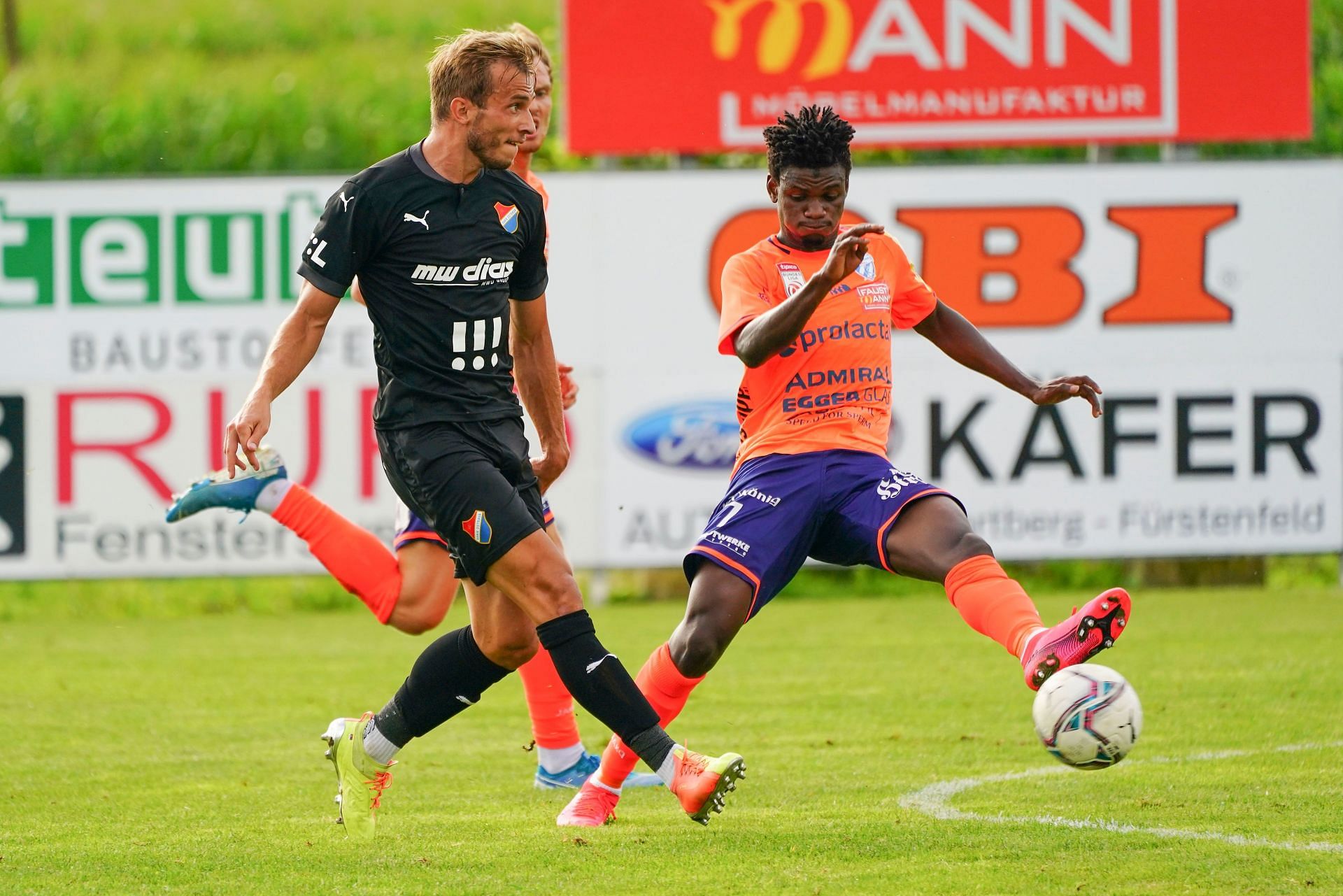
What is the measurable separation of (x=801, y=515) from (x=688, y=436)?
687 centimetres

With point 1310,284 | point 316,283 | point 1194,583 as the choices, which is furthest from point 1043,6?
point 316,283

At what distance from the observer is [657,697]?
549 centimetres

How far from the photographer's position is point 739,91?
40.6 feet

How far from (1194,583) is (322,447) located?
622 centimetres

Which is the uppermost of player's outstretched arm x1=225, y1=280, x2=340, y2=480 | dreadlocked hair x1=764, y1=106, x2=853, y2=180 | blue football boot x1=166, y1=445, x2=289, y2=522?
dreadlocked hair x1=764, y1=106, x2=853, y2=180

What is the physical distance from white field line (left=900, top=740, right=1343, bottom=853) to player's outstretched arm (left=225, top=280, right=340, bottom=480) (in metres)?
2.27

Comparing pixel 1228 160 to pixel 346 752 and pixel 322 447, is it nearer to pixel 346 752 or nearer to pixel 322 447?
pixel 322 447

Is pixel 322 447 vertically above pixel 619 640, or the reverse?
pixel 322 447

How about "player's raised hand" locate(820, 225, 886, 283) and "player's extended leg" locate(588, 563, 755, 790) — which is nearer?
"player's raised hand" locate(820, 225, 886, 283)

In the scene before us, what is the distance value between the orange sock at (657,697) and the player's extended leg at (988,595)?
0.72 meters

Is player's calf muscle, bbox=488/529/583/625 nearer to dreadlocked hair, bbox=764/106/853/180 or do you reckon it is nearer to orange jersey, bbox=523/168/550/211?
orange jersey, bbox=523/168/550/211

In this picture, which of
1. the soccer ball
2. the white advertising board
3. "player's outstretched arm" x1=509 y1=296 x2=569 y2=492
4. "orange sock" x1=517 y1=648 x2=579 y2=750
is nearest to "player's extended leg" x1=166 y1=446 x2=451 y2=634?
"orange sock" x1=517 y1=648 x2=579 y2=750

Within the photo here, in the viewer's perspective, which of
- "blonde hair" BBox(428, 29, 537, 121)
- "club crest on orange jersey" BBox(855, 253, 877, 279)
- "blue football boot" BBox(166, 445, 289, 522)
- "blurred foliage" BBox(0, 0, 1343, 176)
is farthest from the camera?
"blurred foliage" BBox(0, 0, 1343, 176)

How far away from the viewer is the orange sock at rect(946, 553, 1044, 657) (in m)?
5.05
